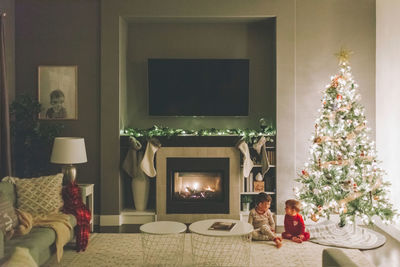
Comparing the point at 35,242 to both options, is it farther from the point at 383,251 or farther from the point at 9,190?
the point at 383,251

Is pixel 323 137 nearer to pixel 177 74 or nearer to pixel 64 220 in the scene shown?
pixel 177 74

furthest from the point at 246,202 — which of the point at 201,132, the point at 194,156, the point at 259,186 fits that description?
the point at 201,132

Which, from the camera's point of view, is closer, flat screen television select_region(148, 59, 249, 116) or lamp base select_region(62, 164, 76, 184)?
lamp base select_region(62, 164, 76, 184)

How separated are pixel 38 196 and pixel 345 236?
11.3 feet

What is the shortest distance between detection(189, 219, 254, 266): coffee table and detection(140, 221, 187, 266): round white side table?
5.3 inches

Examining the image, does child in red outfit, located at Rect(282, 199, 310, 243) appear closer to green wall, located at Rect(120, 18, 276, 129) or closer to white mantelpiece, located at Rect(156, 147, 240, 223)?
white mantelpiece, located at Rect(156, 147, 240, 223)

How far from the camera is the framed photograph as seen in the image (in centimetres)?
550

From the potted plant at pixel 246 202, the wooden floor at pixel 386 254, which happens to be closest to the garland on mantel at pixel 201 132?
the potted plant at pixel 246 202

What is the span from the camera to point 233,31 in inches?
230

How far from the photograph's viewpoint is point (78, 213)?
14.0 ft

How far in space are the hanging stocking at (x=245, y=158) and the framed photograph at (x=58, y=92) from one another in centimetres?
227

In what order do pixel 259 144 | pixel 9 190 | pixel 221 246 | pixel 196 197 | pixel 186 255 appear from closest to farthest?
pixel 9 190 < pixel 186 255 < pixel 221 246 < pixel 259 144 < pixel 196 197

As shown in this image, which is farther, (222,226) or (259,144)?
(259,144)

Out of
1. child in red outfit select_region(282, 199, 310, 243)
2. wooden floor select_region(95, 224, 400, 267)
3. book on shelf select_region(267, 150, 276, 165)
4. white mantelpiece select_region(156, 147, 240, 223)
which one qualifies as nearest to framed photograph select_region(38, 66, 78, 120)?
white mantelpiece select_region(156, 147, 240, 223)
